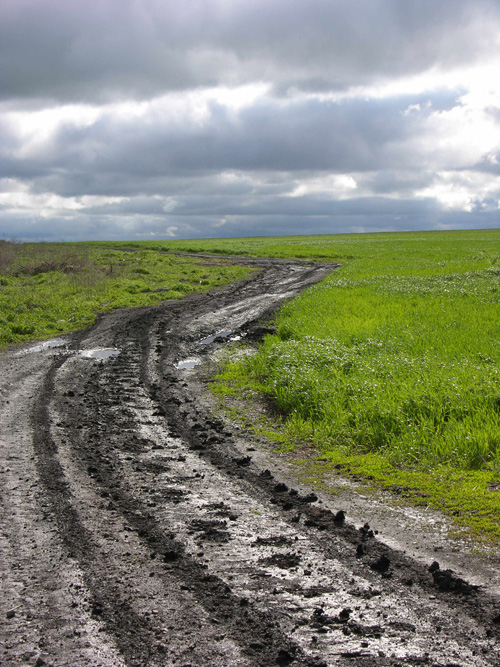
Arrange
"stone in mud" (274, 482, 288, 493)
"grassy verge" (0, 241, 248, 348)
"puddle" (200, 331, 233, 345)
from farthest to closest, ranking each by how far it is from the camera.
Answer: "grassy verge" (0, 241, 248, 348)
"puddle" (200, 331, 233, 345)
"stone in mud" (274, 482, 288, 493)

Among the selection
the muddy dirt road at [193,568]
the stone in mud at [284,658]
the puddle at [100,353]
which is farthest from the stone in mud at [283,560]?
the puddle at [100,353]

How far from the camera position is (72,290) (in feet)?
76.1

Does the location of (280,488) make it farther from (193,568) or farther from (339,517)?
(193,568)

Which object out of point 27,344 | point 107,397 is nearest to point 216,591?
point 107,397

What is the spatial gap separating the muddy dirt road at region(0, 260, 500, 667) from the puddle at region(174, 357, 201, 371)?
360cm

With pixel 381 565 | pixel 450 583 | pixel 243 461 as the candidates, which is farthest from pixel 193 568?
pixel 243 461

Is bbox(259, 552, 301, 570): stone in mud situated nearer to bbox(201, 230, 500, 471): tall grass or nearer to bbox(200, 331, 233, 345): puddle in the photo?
bbox(201, 230, 500, 471): tall grass

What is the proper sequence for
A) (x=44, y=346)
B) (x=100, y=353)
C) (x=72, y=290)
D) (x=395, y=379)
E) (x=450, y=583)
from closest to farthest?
(x=450, y=583) → (x=395, y=379) → (x=100, y=353) → (x=44, y=346) → (x=72, y=290)

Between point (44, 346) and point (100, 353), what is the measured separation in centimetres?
201

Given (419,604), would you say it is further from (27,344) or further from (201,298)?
(201,298)

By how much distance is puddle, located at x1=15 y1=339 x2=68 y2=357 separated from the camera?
13.0 metres

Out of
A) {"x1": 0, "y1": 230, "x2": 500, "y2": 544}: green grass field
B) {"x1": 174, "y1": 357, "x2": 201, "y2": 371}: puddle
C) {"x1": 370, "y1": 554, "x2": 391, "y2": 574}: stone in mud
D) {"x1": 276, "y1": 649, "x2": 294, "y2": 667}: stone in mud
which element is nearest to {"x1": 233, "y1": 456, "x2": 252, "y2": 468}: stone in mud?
{"x1": 0, "y1": 230, "x2": 500, "y2": 544}: green grass field

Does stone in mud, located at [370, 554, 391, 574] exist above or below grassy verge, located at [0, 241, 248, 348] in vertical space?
below

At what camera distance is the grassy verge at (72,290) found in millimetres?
16297
